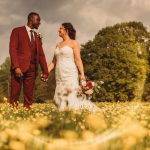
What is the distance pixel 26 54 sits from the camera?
12539 mm

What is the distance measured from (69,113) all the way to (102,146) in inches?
96.8

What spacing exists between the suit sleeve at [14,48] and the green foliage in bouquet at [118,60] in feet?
130

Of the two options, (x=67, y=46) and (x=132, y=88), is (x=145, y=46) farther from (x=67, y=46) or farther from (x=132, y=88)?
(x=67, y=46)

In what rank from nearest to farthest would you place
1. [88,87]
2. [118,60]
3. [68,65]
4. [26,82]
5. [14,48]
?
[88,87] → [68,65] → [14,48] → [26,82] → [118,60]

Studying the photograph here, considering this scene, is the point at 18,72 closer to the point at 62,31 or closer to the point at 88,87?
the point at 62,31

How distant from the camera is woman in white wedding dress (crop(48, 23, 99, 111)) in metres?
11.5

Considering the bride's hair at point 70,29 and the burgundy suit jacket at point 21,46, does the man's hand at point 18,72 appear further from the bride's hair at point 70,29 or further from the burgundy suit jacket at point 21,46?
the bride's hair at point 70,29

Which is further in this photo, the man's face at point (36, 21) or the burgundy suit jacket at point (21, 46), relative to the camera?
the burgundy suit jacket at point (21, 46)

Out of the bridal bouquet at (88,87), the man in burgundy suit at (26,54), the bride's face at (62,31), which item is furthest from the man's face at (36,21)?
the bridal bouquet at (88,87)

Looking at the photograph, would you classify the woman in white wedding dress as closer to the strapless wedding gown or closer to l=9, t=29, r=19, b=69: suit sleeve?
the strapless wedding gown

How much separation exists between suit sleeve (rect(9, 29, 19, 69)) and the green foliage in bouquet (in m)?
39.7

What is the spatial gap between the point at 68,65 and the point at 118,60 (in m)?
44.8

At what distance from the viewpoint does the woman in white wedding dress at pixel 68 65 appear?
453 inches

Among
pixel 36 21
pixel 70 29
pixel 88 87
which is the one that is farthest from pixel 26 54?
pixel 88 87
